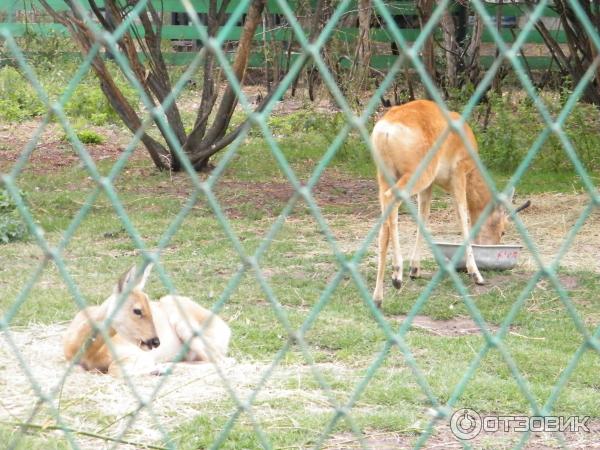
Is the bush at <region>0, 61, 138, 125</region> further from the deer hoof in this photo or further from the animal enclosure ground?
the deer hoof

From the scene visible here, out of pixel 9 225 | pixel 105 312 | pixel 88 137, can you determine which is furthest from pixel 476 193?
pixel 88 137

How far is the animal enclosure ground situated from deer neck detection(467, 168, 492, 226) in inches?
26.7

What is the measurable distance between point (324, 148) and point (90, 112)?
3779 mm

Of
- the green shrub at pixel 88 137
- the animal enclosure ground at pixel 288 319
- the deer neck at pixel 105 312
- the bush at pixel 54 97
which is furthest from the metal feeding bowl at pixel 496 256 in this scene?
the bush at pixel 54 97

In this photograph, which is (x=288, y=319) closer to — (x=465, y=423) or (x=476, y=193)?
(x=465, y=423)

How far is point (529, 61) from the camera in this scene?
18.1 metres

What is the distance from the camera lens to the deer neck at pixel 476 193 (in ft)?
29.4

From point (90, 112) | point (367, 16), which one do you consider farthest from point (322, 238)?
point (90, 112)

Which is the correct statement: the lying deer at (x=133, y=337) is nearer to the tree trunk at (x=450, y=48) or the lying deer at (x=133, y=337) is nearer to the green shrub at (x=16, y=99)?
the green shrub at (x=16, y=99)

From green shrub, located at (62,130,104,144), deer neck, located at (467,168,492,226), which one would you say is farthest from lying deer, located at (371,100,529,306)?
green shrub, located at (62,130,104,144)

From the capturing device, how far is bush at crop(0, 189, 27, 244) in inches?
352

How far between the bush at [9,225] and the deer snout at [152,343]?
353 centimetres

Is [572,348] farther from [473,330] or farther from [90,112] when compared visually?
[90,112]

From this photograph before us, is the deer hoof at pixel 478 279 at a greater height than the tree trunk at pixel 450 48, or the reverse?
the tree trunk at pixel 450 48
